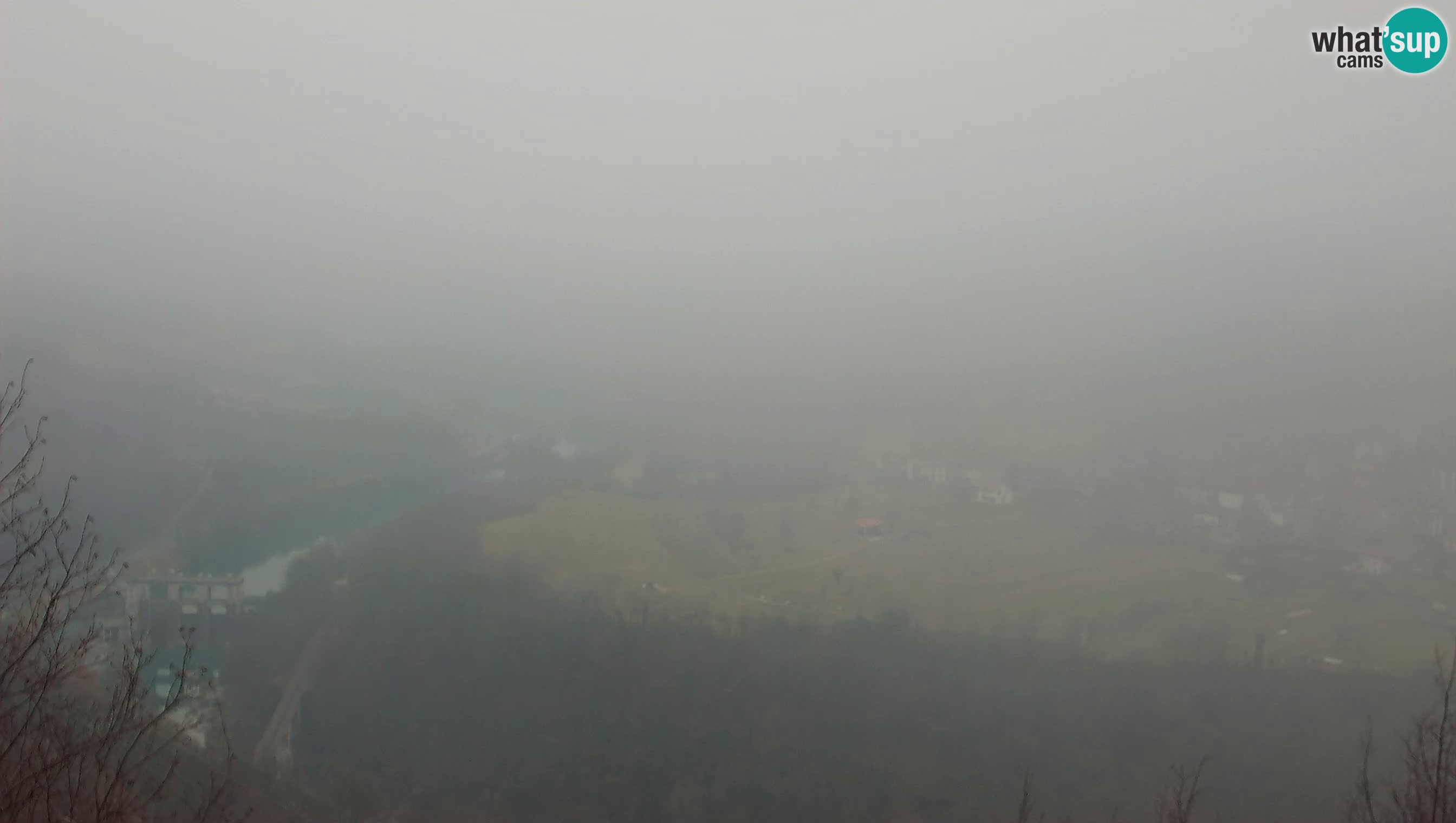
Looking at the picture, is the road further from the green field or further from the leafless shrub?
the leafless shrub

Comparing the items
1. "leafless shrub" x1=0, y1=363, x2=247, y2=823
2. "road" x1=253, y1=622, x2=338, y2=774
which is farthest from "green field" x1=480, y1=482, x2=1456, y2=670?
"leafless shrub" x1=0, y1=363, x2=247, y2=823

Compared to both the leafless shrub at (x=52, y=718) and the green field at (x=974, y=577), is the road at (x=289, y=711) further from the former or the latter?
the leafless shrub at (x=52, y=718)

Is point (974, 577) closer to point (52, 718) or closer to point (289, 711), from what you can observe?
point (289, 711)

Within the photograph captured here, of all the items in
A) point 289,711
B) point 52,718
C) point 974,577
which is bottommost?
point 289,711

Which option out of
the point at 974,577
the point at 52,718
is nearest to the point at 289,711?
the point at 52,718

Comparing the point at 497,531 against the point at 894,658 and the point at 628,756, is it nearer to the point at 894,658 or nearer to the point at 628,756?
the point at 628,756

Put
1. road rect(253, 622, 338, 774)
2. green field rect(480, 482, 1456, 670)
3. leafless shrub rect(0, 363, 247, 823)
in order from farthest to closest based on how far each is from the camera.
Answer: green field rect(480, 482, 1456, 670) < road rect(253, 622, 338, 774) < leafless shrub rect(0, 363, 247, 823)

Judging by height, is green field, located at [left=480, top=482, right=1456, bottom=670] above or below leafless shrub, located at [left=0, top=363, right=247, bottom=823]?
below

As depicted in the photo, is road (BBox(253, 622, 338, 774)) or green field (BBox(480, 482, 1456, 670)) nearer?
road (BBox(253, 622, 338, 774))

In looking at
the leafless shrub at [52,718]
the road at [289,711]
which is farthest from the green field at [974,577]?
the leafless shrub at [52,718]

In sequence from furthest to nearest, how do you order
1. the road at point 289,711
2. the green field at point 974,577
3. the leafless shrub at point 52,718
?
1. the green field at point 974,577
2. the road at point 289,711
3. the leafless shrub at point 52,718

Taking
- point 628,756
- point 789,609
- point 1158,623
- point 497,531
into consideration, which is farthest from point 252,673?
point 1158,623

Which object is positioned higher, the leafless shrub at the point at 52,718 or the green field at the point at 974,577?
the leafless shrub at the point at 52,718
